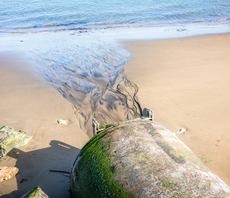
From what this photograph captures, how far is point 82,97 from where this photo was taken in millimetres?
5043

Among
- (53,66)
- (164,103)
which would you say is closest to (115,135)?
(164,103)

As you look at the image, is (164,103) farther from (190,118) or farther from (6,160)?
(6,160)

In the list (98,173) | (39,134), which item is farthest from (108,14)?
(98,173)

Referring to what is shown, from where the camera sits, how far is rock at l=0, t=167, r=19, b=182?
2602 mm

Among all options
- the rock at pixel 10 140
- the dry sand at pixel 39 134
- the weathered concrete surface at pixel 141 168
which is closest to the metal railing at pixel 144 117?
the weathered concrete surface at pixel 141 168

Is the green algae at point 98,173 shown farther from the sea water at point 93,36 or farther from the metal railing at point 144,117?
the sea water at point 93,36

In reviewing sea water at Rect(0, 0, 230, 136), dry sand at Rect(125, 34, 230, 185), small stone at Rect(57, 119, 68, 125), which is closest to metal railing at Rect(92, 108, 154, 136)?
dry sand at Rect(125, 34, 230, 185)

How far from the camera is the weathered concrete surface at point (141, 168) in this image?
1420 mm

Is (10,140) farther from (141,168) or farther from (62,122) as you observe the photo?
(141,168)

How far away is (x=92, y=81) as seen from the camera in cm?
584

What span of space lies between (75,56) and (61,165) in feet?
18.5

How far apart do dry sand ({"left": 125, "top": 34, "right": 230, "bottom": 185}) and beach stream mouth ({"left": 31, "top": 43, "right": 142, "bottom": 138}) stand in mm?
385

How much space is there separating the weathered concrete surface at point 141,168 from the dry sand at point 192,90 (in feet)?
4.87

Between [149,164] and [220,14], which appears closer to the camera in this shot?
[149,164]
